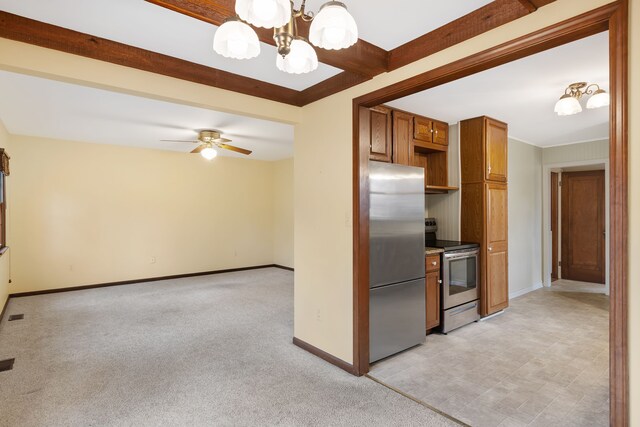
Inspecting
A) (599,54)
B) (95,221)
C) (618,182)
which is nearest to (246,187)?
(95,221)

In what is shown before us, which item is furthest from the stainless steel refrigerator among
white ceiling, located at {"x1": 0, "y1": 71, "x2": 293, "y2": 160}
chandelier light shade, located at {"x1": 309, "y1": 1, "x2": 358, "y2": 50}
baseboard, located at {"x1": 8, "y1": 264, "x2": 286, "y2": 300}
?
baseboard, located at {"x1": 8, "y1": 264, "x2": 286, "y2": 300}

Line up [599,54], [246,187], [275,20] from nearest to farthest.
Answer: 1. [275,20]
2. [599,54]
3. [246,187]

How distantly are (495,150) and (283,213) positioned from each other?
4.98 metres

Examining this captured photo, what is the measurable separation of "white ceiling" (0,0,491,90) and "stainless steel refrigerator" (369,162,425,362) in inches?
43.0

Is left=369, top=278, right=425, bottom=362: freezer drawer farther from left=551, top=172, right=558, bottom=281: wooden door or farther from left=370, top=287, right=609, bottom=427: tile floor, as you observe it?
left=551, top=172, right=558, bottom=281: wooden door

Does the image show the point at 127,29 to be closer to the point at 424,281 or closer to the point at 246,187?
the point at 424,281

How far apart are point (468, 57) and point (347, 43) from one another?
1.04 m

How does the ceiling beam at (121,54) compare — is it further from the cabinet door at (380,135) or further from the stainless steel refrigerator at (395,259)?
the stainless steel refrigerator at (395,259)

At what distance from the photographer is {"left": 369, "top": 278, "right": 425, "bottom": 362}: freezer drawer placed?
2.95 meters

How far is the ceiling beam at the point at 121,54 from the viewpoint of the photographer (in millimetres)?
2035

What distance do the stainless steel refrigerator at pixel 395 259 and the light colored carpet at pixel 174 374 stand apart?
55 centimetres

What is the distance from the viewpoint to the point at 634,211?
142cm

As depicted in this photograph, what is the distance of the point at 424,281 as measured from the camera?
3.41m

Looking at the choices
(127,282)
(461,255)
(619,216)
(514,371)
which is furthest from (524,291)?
(127,282)
